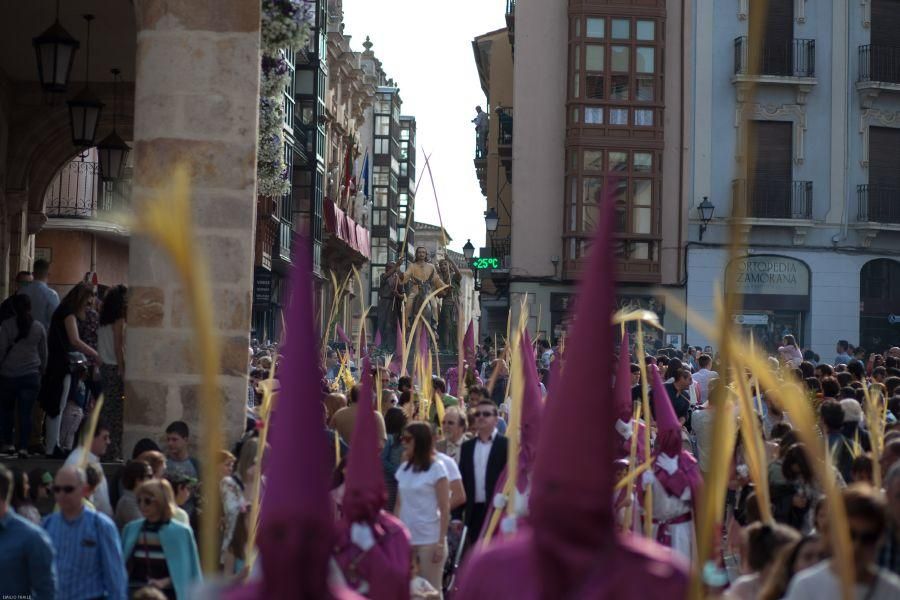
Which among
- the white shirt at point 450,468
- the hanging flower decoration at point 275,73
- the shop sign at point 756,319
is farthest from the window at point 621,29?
the white shirt at point 450,468

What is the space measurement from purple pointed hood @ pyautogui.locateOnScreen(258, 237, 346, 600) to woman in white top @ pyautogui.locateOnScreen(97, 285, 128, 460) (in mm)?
7481

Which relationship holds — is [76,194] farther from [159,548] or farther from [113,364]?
[159,548]

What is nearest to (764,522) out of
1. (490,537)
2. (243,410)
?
(490,537)

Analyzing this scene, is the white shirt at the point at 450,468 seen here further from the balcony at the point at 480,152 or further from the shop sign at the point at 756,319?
the balcony at the point at 480,152

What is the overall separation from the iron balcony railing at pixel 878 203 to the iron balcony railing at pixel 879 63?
265cm

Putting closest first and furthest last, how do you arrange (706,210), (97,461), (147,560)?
(147,560) < (97,461) < (706,210)

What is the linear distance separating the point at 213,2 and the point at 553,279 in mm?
30355

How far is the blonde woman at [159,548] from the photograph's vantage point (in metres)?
6.88

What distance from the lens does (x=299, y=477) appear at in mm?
3586

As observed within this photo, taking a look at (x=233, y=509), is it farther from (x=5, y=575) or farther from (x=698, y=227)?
(x=698, y=227)

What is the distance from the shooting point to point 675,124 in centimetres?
3972

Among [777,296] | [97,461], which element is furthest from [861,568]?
[777,296]

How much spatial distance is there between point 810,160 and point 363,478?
33.6 m

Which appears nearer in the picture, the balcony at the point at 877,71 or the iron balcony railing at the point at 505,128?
the balcony at the point at 877,71
